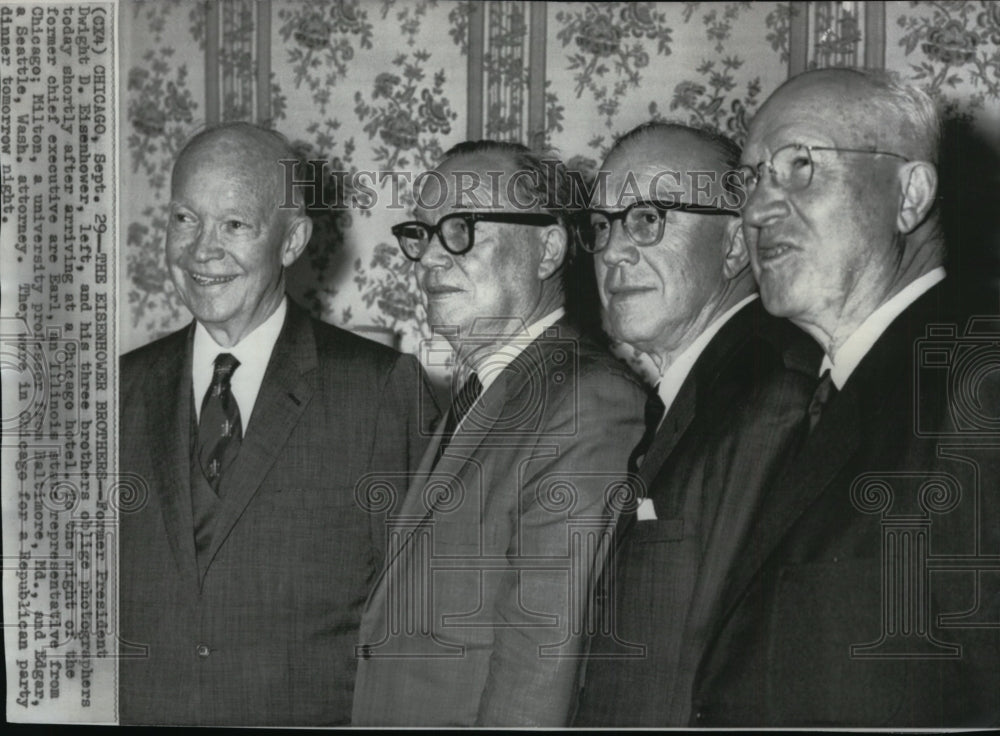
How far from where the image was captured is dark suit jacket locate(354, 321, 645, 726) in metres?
3.03

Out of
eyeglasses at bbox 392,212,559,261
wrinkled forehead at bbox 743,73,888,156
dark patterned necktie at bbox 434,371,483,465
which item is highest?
wrinkled forehead at bbox 743,73,888,156

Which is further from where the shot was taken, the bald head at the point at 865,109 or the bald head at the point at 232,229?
the bald head at the point at 232,229

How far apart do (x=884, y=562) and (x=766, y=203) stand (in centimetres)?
85

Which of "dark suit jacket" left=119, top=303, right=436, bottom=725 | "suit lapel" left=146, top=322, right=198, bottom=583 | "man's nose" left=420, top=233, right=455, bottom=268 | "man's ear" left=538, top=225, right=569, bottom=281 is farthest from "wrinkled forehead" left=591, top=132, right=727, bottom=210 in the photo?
"suit lapel" left=146, top=322, right=198, bottom=583

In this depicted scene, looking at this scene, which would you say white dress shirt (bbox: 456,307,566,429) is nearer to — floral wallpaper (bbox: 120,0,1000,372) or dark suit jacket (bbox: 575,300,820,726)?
floral wallpaper (bbox: 120,0,1000,372)

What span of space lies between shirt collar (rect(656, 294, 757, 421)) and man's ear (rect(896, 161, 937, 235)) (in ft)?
1.22

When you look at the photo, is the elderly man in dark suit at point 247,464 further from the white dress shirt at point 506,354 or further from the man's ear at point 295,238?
the white dress shirt at point 506,354

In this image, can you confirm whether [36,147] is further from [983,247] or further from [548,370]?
[983,247]

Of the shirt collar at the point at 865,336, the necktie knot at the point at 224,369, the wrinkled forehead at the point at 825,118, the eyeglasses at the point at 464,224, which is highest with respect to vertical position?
the wrinkled forehead at the point at 825,118

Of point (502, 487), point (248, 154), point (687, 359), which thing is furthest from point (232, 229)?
point (687, 359)

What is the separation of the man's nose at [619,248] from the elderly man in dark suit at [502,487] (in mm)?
97

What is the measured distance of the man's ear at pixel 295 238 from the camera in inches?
124

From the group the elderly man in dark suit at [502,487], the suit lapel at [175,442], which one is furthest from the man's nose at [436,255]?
the suit lapel at [175,442]

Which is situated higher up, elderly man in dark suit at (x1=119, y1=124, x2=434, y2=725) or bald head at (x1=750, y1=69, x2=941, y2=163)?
bald head at (x1=750, y1=69, x2=941, y2=163)
